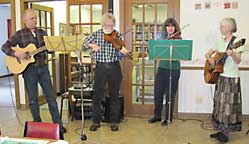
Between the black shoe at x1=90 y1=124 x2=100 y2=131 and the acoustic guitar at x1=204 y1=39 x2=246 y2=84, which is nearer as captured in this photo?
the acoustic guitar at x1=204 y1=39 x2=246 y2=84

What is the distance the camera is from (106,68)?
12.5 ft

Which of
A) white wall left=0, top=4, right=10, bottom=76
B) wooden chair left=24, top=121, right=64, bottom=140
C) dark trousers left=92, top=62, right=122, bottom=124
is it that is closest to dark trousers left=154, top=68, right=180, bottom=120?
dark trousers left=92, top=62, right=122, bottom=124

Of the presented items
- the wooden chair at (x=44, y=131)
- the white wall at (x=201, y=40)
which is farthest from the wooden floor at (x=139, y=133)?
the wooden chair at (x=44, y=131)

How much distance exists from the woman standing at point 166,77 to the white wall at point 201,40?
0.40 m

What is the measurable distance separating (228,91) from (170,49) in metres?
0.78

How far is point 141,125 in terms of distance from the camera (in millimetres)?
4215

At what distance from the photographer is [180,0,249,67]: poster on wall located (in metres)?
4.25

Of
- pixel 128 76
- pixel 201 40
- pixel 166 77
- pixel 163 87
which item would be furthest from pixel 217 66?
pixel 128 76

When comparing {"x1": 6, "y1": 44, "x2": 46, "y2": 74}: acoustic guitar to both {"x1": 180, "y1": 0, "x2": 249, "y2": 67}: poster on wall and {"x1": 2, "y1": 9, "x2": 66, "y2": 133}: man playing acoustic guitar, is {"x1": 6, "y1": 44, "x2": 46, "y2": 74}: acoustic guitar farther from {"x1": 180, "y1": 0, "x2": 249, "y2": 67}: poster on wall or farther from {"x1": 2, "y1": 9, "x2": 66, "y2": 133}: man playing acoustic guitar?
{"x1": 180, "y1": 0, "x2": 249, "y2": 67}: poster on wall

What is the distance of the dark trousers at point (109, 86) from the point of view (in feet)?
12.6

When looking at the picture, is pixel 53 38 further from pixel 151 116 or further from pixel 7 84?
pixel 7 84

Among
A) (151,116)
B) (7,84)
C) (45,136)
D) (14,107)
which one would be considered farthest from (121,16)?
(7,84)

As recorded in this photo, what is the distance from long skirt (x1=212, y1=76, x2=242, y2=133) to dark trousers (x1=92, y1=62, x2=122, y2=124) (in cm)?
125

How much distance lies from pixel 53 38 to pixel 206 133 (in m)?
2.20
